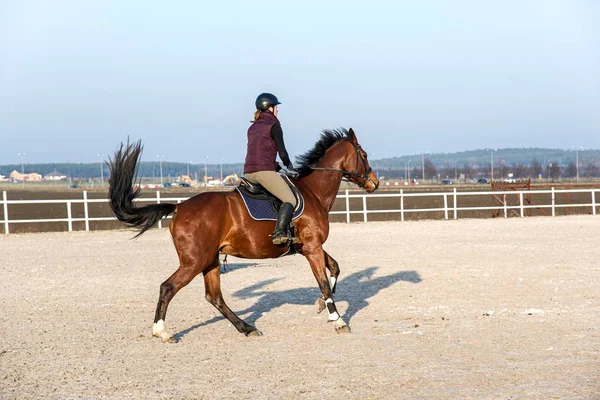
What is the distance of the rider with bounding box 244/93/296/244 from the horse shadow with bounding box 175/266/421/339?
1.58 meters

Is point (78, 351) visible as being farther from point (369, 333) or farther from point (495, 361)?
point (495, 361)

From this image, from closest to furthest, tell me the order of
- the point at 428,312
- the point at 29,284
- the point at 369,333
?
the point at 369,333
the point at 428,312
the point at 29,284

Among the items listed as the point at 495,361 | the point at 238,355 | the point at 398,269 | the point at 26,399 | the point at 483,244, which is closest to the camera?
the point at 26,399

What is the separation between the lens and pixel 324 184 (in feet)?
32.4

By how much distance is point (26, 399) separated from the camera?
6203 mm

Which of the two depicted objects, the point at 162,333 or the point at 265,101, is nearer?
the point at 162,333

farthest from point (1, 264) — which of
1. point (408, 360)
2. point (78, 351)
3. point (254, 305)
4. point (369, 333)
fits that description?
point (408, 360)

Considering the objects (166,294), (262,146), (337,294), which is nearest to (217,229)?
(166,294)

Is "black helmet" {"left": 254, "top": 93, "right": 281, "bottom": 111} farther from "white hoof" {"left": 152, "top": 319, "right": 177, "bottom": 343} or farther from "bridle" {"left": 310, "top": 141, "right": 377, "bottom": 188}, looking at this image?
"white hoof" {"left": 152, "top": 319, "right": 177, "bottom": 343}

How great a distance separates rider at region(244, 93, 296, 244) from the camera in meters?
9.02

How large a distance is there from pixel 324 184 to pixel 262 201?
39.6 inches

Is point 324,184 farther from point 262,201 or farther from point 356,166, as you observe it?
A: point 262,201

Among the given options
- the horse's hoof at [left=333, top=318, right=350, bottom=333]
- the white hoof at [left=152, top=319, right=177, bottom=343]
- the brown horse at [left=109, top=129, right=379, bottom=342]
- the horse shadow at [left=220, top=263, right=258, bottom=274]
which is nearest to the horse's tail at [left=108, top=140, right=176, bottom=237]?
the brown horse at [left=109, top=129, right=379, bottom=342]

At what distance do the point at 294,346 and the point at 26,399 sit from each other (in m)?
2.82
